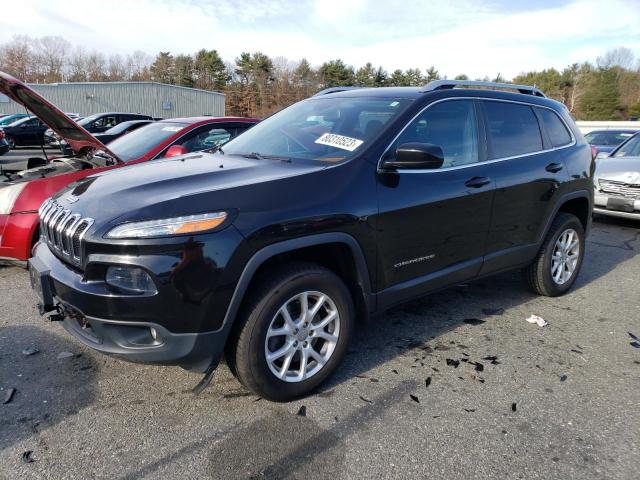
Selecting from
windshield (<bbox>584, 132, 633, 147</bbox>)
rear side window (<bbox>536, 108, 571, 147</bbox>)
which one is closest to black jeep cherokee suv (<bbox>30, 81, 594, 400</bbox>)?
rear side window (<bbox>536, 108, 571, 147</bbox>)

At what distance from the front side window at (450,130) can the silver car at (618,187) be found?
199 inches

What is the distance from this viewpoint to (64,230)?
8.69 ft

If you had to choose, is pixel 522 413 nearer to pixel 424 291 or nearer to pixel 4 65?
pixel 424 291

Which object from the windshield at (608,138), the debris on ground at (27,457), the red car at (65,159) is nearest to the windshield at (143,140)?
the red car at (65,159)

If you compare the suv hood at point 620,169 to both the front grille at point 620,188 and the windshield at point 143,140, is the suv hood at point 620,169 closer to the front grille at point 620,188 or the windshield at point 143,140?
the front grille at point 620,188

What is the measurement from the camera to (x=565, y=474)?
90.8 inches

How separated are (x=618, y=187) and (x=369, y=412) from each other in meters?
6.85

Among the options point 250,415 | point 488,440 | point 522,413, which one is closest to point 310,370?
point 250,415

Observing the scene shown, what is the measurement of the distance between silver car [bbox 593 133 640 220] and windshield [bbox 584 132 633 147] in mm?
4854

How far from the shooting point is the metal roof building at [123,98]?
35688 millimetres

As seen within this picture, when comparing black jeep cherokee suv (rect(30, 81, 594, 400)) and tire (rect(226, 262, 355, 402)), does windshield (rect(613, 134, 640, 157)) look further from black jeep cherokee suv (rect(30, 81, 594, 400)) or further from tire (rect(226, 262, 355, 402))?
tire (rect(226, 262, 355, 402))

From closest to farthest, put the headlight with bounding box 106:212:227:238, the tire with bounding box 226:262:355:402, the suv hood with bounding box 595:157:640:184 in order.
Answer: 1. the headlight with bounding box 106:212:227:238
2. the tire with bounding box 226:262:355:402
3. the suv hood with bounding box 595:157:640:184

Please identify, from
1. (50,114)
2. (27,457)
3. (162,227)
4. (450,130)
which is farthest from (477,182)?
(50,114)

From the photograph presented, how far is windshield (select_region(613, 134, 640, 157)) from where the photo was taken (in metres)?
8.67
